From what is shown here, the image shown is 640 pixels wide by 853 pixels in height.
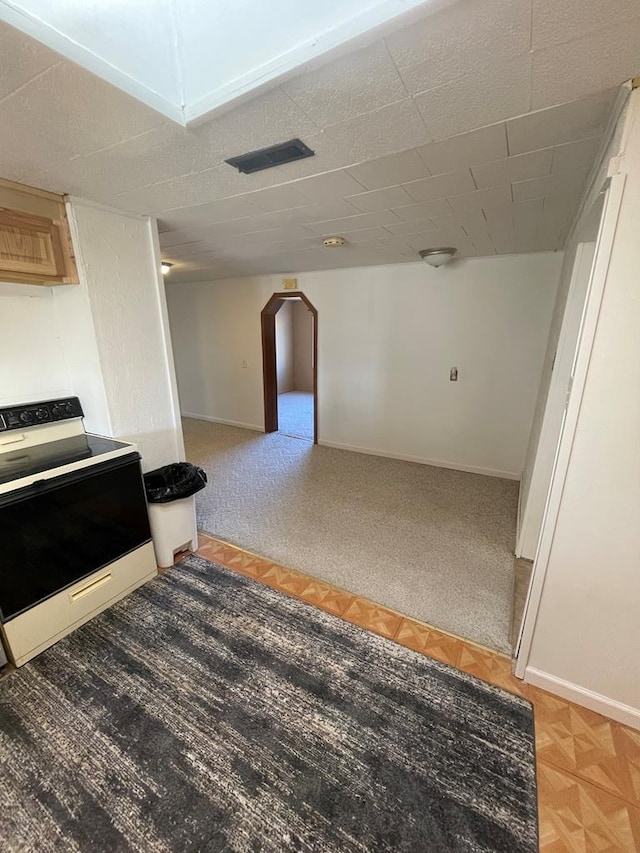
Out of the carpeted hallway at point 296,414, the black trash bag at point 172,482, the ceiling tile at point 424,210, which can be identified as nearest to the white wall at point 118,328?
the black trash bag at point 172,482

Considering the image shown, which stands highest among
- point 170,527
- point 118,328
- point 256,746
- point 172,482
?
point 118,328

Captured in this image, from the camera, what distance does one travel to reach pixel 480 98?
107 cm

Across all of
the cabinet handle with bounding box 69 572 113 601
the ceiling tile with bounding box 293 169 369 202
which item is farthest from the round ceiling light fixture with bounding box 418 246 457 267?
the cabinet handle with bounding box 69 572 113 601

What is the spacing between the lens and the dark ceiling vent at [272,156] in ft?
4.46

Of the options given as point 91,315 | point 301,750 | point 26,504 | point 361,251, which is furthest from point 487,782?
point 361,251

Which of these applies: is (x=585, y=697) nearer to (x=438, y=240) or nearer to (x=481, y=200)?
(x=481, y=200)

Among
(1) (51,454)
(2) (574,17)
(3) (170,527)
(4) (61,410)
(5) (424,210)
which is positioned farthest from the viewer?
(3) (170,527)

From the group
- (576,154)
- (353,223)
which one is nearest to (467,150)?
(576,154)

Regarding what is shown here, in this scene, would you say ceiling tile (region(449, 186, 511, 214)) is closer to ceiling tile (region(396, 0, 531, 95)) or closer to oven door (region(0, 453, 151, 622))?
ceiling tile (region(396, 0, 531, 95))

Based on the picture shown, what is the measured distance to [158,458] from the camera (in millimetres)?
2518

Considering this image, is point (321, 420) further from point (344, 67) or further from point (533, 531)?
point (344, 67)

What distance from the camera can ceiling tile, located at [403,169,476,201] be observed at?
1.62 metres

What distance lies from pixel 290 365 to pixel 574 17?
306 inches

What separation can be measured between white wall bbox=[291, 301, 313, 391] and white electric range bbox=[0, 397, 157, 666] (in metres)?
6.41
